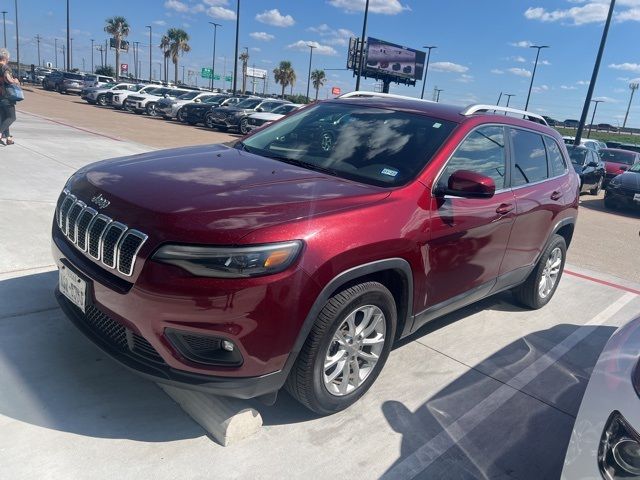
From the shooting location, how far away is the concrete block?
9.04 feet

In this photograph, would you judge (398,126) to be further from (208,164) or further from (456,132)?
(208,164)

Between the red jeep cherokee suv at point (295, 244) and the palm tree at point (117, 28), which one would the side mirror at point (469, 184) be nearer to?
the red jeep cherokee suv at point (295, 244)

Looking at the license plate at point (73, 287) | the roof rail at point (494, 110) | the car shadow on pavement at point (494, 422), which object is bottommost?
the car shadow on pavement at point (494, 422)

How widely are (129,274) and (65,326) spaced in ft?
4.88

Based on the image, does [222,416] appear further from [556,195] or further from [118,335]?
[556,195]

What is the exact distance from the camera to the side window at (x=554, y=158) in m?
5.04

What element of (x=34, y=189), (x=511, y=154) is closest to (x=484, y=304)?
(x=511, y=154)

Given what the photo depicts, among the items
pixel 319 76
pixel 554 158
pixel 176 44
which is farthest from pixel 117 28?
pixel 554 158

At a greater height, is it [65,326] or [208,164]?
[208,164]

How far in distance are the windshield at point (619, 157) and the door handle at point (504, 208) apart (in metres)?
17.8

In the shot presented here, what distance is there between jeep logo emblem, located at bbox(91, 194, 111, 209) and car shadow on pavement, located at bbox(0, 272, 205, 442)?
0.81 m

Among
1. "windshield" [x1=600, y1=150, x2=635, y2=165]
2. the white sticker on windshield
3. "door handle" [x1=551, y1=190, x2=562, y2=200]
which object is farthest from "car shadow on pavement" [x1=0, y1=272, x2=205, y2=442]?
"windshield" [x1=600, y1=150, x2=635, y2=165]

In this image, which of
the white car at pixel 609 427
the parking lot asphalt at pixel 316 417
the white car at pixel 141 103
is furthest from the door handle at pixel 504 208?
the white car at pixel 141 103

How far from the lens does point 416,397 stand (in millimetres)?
3438
